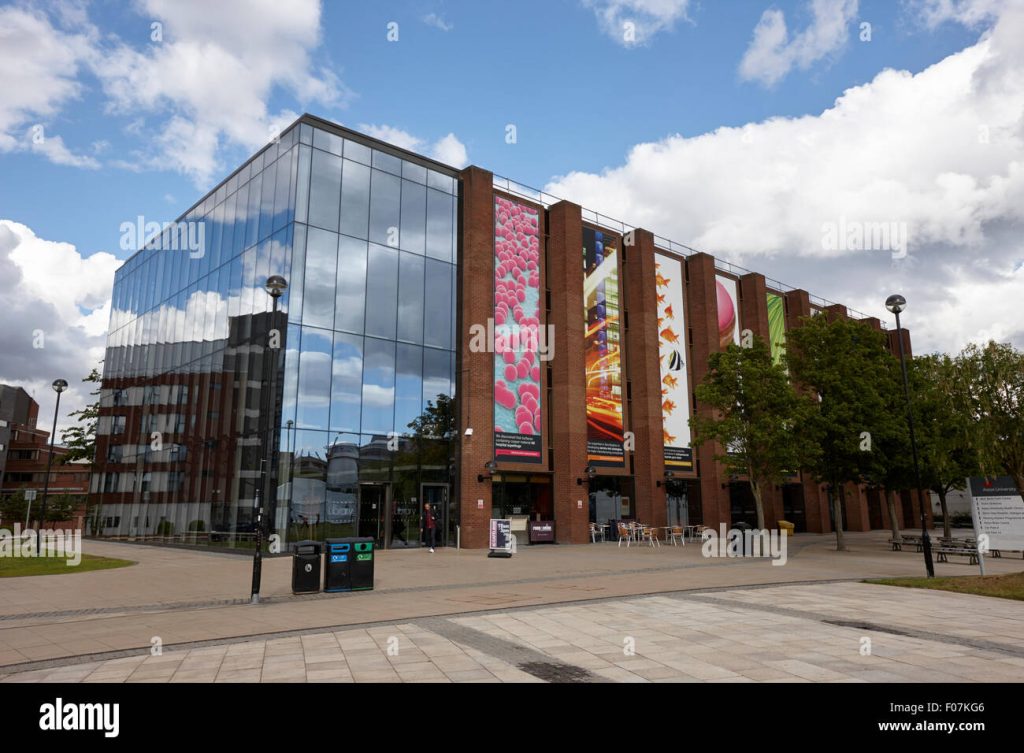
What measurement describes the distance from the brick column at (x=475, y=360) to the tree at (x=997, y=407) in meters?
18.4

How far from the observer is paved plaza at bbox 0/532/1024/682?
6.82m

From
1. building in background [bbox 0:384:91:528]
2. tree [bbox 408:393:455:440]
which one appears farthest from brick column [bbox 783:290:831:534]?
building in background [bbox 0:384:91:528]

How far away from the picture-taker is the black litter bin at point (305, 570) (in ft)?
44.5

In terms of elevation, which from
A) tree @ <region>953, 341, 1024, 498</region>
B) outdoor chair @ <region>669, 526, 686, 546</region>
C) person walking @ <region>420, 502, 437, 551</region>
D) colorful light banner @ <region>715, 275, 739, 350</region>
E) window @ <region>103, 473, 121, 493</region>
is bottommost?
outdoor chair @ <region>669, 526, 686, 546</region>

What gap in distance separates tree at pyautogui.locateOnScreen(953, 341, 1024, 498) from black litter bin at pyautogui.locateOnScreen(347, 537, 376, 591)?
19.1 m

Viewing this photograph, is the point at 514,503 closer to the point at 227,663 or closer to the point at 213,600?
the point at 213,600

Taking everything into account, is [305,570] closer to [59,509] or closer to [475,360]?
[475,360]

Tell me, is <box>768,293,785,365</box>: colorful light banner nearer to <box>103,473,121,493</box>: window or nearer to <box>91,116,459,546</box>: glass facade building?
<box>91,116,459,546</box>: glass facade building

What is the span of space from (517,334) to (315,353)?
34.6 ft

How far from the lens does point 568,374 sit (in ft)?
106

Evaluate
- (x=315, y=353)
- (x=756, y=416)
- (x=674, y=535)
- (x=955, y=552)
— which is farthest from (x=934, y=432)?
(x=315, y=353)

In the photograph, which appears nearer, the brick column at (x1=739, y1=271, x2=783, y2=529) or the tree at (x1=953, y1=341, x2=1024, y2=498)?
the tree at (x1=953, y1=341, x2=1024, y2=498)
